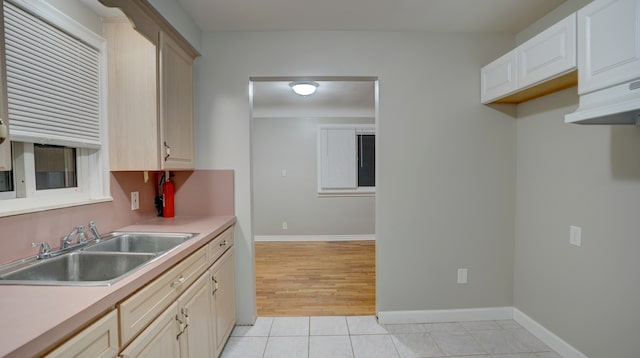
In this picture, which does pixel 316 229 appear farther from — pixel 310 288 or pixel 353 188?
pixel 310 288

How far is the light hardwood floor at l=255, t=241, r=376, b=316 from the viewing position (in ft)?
8.78

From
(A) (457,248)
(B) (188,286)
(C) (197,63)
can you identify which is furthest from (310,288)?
(C) (197,63)

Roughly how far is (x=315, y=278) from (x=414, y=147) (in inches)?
78.8

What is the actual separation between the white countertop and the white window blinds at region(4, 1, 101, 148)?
795mm

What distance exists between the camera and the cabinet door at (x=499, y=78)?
6.47ft

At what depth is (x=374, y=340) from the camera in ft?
7.04

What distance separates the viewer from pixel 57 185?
1552 mm

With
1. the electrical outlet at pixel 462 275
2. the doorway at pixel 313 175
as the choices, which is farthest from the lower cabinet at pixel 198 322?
the doorway at pixel 313 175

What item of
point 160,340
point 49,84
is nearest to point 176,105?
point 49,84

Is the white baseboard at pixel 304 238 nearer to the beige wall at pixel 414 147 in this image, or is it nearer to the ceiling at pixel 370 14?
the beige wall at pixel 414 147

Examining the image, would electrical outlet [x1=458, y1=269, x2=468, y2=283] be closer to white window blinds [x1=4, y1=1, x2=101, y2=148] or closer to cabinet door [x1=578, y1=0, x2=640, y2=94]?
cabinet door [x1=578, y1=0, x2=640, y2=94]

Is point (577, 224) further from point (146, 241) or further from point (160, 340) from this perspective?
point (146, 241)

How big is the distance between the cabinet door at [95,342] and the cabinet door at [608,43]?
2.19 m

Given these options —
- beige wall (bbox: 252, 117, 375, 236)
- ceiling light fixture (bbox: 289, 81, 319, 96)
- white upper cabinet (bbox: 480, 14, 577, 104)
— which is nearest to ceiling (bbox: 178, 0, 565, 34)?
white upper cabinet (bbox: 480, 14, 577, 104)
